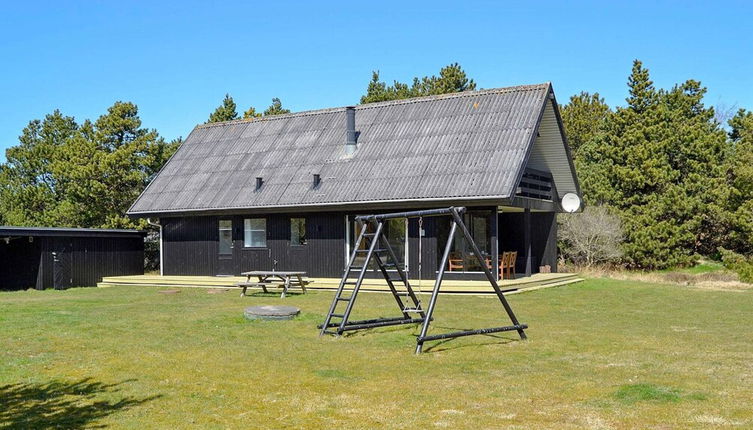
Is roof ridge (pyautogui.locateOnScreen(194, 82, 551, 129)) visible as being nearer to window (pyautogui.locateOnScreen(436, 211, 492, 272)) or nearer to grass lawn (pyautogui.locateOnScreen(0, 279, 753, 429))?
window (pyautogui.locateOnScreen(436, 211, 492, 272))

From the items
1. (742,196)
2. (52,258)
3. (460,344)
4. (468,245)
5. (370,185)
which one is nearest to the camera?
(460,344)

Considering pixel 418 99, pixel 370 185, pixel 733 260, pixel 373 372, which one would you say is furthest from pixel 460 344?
pixel 733 260

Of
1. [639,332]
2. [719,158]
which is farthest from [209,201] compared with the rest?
[719,158]

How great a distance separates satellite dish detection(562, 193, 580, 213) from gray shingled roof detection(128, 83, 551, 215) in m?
4.22

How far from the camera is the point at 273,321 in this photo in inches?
535

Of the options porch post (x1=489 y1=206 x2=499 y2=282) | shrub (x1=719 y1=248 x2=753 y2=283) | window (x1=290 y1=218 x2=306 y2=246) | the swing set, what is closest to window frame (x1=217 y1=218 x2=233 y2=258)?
window (x1=290 y1=218 x2=306 y2=246)

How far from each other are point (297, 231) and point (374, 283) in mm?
3743

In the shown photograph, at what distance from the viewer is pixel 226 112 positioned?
38.0m

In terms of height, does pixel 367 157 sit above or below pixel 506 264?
above

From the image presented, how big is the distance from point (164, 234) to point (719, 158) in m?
24.9

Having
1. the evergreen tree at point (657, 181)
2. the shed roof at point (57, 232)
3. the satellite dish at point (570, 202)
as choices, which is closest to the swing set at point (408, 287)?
the satellite dish at point (570, 202)

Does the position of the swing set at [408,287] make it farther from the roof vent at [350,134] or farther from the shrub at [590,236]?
the shrub at [590,236]

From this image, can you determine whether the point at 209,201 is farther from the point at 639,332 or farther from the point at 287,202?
the point at 639,332

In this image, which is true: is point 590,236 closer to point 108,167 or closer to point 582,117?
point 582,117
